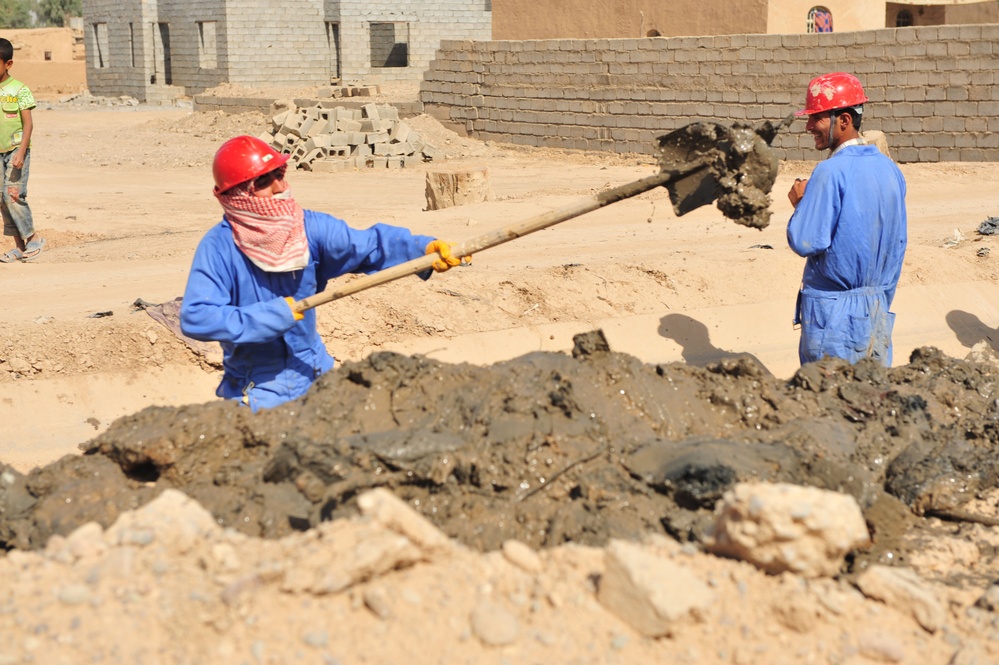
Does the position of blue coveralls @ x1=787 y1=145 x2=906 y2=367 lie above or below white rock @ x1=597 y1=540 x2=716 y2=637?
above

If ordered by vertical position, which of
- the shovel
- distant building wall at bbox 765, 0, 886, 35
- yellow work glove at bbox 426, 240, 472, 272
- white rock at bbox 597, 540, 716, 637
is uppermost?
distant building wall at bbox 765, 0, 886, 35

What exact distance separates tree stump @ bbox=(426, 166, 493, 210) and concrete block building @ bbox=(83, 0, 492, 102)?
1669 centimetres

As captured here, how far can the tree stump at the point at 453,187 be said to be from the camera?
10695 millimetres

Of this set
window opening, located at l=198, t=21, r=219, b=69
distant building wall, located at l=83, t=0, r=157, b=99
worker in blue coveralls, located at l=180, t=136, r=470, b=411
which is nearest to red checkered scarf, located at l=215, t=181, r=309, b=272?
worker in blue coveralls, located at l=180, t=136, r=470, b=411

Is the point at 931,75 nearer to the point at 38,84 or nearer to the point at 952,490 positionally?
the point at 952,490

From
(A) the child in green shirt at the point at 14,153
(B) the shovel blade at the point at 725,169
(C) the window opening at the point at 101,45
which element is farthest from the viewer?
(C) the window opening at the point at 101,45

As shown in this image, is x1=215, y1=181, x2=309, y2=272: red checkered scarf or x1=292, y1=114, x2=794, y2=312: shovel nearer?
x1=215, y1=181, x2=309, y2=272: red checkered scarf

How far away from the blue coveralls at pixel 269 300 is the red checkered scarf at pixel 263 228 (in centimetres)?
7

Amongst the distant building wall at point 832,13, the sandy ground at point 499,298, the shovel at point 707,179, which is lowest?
the sandy ground at point 499,298

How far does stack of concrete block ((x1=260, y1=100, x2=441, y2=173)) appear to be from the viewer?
639 inches

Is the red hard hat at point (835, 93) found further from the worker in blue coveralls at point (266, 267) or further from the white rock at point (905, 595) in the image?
the white rock at point (905, 595)

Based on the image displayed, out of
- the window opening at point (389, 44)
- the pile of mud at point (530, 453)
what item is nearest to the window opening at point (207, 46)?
the window opening at point (389, 44)

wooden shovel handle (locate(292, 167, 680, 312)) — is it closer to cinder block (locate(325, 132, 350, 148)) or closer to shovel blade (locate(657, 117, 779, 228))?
shovel blade (locate(657, 117, 779, 228))

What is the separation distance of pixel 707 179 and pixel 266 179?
1791mm
